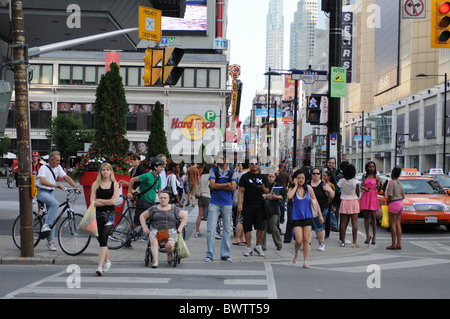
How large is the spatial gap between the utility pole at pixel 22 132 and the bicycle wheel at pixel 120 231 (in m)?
1.87

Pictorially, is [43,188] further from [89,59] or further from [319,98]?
[89,59]

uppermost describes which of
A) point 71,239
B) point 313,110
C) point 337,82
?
point 337,82

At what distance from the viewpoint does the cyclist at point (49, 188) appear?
11.3 meters

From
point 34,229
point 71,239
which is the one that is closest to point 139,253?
point 71,239

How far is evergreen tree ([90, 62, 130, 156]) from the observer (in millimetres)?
15719

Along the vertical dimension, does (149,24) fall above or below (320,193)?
above

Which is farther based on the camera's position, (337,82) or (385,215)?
(337,82)

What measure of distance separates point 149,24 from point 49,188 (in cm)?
531

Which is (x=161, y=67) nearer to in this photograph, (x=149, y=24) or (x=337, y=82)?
(x=149, y=24)

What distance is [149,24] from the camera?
14664 millimetres

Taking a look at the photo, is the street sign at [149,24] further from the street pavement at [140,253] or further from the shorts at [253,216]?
the shorts at [253,216]
